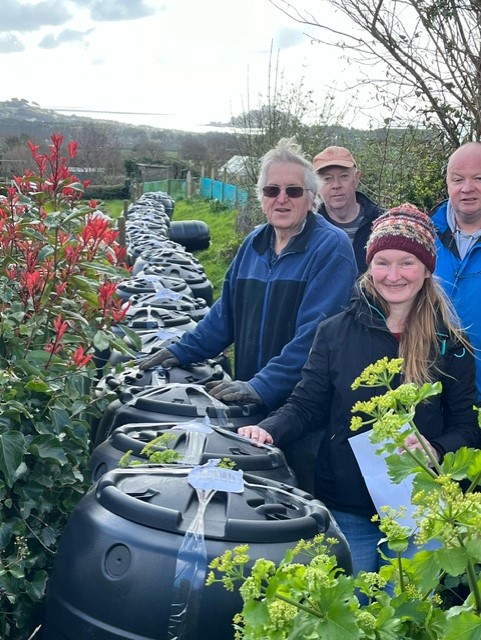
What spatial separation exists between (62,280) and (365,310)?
3.43 ft

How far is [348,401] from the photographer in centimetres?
286

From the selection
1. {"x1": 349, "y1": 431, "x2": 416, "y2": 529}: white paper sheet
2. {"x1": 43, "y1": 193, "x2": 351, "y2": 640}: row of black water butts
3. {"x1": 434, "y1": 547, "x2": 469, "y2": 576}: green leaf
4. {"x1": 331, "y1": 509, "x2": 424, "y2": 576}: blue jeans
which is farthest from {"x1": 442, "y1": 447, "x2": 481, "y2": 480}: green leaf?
{"x1": 331, "y1": 509, "x2": 424, "y2": 576}: blue jeans

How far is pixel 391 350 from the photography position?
2.80 meters

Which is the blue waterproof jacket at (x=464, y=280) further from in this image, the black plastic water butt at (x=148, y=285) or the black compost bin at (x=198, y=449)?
the black plastic water butt at (x=148, y=285)

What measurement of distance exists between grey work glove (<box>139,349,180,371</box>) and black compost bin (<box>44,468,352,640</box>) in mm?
1360

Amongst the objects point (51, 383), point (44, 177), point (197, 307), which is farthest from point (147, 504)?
point (197, 307)

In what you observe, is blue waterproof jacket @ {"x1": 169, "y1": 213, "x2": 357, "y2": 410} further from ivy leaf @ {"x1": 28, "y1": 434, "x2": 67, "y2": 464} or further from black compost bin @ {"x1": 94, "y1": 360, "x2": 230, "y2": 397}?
ivy leaf @ {"x1": 28, "y1": 434, "x2": 67, "y2": 464}

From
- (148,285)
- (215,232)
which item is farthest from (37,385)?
(215,232)

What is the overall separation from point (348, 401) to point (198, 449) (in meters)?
0.56

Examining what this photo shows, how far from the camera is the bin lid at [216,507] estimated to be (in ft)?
6.77

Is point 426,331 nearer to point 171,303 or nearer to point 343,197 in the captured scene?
point 343,197

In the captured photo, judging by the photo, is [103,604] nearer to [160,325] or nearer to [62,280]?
[62,280]

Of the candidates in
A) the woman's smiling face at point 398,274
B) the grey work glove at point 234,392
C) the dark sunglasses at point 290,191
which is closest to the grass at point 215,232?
the dark sunglasses at point 290,191

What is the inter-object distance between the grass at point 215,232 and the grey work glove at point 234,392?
18.0 ft
